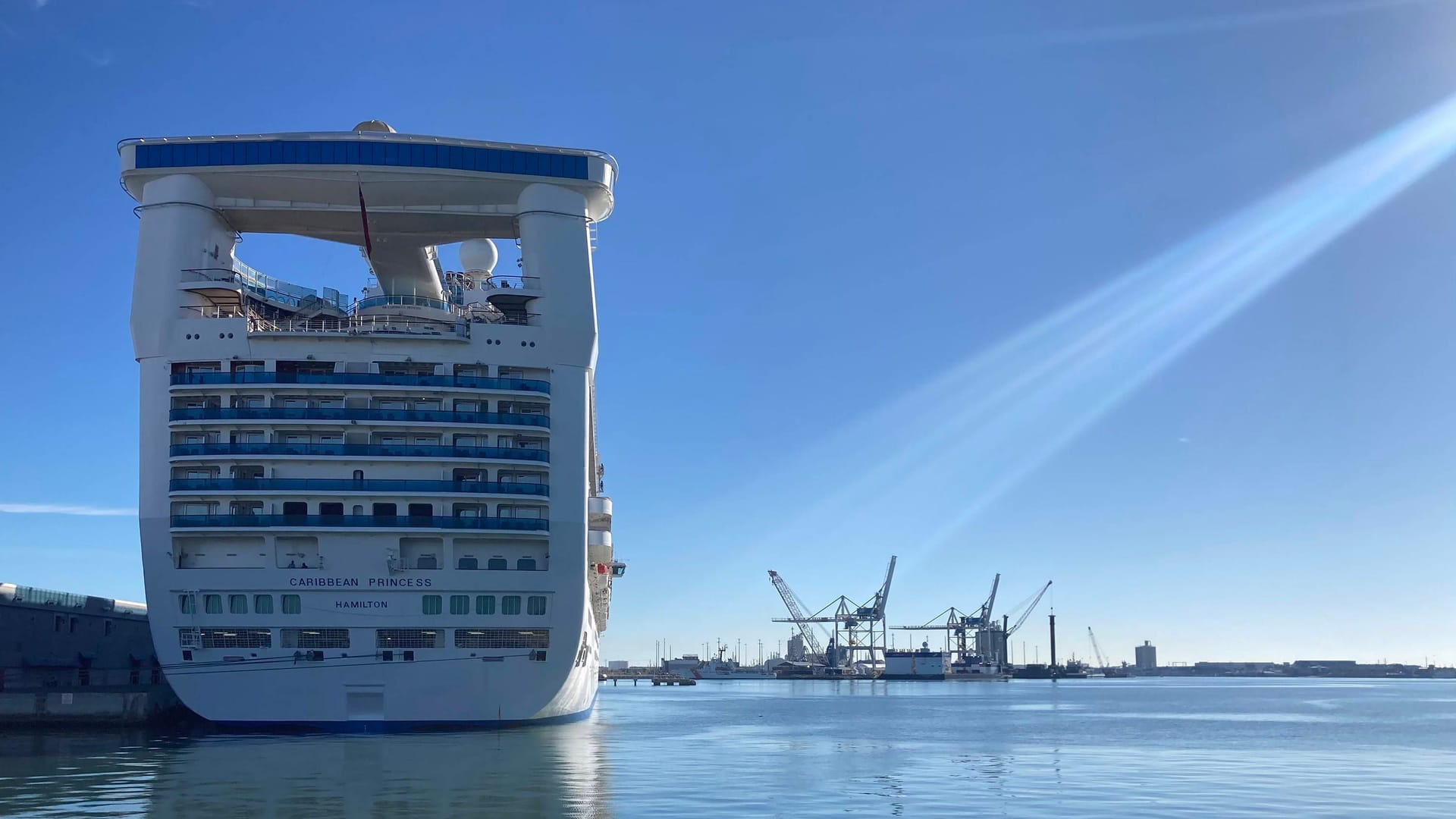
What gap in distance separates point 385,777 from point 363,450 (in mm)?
25065

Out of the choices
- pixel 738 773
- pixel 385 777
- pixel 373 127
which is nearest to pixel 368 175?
pixel 373 127

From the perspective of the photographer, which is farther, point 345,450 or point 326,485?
point 345,450

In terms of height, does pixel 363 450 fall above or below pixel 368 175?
below

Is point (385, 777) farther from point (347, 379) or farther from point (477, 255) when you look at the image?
point (477, 255)

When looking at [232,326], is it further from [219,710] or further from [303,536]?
[219,710]

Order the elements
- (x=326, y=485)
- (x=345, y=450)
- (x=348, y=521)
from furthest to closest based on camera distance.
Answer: (x=345, y=450)
(x=326, y=485)
(x=348, y=521)

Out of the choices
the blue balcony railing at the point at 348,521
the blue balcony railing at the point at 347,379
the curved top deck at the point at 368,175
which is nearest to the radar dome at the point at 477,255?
the curved top deck at the point at 368,175

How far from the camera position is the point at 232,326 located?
6494cm

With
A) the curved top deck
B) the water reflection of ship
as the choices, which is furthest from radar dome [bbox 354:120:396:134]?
the water reflection of ship

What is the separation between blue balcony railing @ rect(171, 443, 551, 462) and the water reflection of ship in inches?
552

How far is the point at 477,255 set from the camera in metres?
84.4

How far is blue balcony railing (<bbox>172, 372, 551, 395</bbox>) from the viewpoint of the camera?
6419cm

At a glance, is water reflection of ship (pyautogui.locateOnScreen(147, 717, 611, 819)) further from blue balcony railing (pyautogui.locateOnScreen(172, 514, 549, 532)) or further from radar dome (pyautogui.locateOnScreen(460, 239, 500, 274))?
radar dome (pyautogui.locateOnScreen(460, 239, 500, 274))

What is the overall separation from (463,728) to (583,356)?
2066 cm
